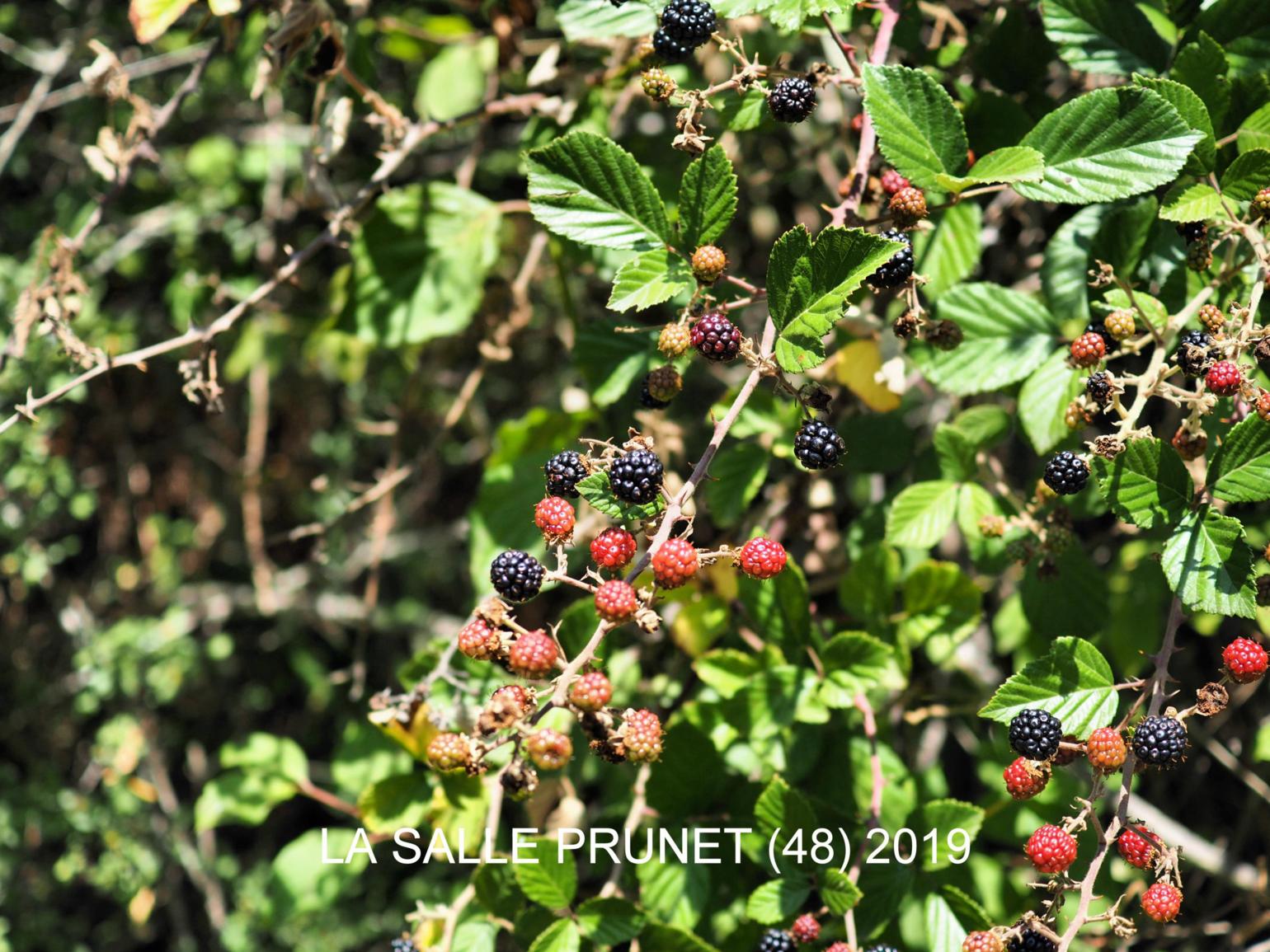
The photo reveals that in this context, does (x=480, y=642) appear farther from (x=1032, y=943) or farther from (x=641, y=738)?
(x=1032, y=943)

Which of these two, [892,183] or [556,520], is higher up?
[892,183]

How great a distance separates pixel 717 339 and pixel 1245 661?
763 millimetres

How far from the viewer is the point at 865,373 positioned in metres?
1.77

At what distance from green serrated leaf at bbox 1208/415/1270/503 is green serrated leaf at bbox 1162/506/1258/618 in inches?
1.4

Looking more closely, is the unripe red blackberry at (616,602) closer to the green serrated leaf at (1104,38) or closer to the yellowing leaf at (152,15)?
the green serrated leaf at (1104,38)

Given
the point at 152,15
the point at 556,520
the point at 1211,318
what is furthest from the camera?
the point at 152,15

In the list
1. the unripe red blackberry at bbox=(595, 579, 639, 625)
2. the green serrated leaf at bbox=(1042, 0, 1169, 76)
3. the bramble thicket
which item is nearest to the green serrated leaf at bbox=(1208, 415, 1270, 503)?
the bramble thicket

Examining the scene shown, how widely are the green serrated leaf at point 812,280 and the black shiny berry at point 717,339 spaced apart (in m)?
0.06

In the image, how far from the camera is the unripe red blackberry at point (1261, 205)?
1.35 metres


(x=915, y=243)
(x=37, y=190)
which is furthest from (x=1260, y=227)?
(x=37, y=190)

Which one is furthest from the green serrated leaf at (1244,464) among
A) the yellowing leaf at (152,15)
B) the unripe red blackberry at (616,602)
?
the yellowing leaf at (152,15)

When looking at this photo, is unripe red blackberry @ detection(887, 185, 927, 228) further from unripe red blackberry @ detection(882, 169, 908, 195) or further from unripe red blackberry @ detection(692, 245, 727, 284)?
unripe red blackberry @ detection(692, 245, 727, 284)

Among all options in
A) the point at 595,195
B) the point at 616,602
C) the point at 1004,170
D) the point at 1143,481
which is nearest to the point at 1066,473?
the point at 1143,481

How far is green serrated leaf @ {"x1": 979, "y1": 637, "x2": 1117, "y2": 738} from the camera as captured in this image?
133 centimetres
